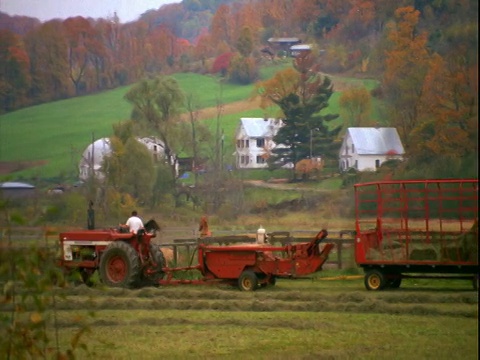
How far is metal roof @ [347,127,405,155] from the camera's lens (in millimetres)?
47969

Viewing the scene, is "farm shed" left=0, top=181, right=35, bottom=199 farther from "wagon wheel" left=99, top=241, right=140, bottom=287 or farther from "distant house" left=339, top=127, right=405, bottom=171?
"distant house" left=339, top=127, right=405, bottom=171

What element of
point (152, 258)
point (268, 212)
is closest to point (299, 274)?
point (152, 258)

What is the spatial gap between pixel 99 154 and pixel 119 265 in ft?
95.8

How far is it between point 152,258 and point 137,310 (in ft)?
13.1

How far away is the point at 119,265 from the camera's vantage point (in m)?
22.9

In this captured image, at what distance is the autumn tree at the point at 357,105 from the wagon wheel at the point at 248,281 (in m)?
30.9

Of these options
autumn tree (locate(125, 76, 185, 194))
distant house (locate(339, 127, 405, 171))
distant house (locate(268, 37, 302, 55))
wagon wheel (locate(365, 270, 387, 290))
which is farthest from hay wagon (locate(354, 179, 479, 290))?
distant house (locate(268, 37, 302, 55))

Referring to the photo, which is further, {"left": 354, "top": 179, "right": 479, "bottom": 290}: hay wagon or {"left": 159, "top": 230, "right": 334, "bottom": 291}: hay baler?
{"left": 159, "top": 230, "right": 334, "bottom": 291}: hay baler

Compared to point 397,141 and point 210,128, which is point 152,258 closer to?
point 397,141

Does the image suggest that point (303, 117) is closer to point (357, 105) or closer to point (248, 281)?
point (357, 105)

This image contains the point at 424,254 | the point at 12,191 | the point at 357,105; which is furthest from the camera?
the point at 357,105

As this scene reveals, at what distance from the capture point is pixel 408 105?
4769 centimetres

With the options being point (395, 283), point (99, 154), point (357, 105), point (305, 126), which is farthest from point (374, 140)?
point (395, 283)

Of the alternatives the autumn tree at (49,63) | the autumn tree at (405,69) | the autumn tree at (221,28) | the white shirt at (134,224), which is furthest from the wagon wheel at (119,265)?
the autumn tree at (221,28)
